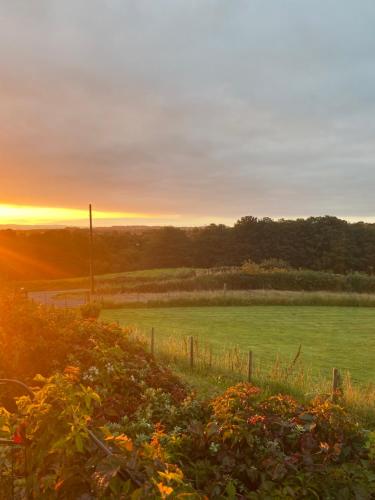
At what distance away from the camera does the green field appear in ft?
60.3

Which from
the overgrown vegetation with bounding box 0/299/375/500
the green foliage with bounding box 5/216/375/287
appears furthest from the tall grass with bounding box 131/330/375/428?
the green foliage with bounding box 5/216/375/287

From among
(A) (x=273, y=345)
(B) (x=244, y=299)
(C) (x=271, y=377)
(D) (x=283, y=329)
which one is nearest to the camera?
(C) (x=271, y=377)

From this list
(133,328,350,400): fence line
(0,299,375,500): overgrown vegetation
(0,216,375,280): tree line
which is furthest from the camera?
(0,216,375,280): tree line

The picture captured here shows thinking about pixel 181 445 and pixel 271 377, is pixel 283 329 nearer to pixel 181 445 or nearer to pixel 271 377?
pixel 271 377

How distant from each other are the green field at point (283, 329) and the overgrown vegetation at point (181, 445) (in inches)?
432

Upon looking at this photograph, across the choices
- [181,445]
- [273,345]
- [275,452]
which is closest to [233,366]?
[273,345]

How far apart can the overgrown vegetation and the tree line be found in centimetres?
6104

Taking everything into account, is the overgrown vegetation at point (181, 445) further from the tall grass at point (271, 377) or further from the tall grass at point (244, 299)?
the tall grass at point (244, 299)

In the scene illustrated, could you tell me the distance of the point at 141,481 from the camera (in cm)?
252

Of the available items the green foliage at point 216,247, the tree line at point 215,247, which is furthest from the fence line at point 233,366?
the tree line at point 215,247

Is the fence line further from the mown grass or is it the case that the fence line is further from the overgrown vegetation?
the overgrown vegetation

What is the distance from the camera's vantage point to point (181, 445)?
399 cm

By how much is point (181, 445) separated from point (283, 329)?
22.5m

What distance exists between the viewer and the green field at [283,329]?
18.4m
